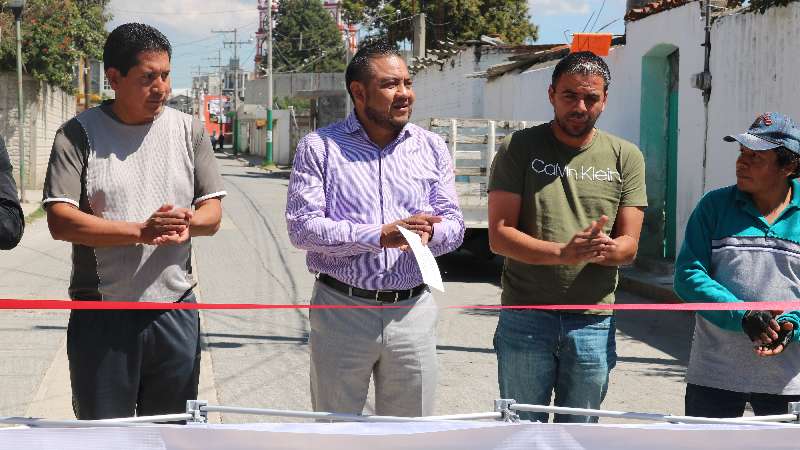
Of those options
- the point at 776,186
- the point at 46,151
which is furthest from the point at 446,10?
the point at 776,186

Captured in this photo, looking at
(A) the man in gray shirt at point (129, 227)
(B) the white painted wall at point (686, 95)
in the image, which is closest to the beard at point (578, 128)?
(A) the man in gray shirt at point (129, 227)

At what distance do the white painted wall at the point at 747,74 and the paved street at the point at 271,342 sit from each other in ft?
6.94

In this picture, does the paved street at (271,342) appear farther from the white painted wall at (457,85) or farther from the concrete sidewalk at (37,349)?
the white painted wall at (457,85)

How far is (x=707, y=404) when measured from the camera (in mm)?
3811

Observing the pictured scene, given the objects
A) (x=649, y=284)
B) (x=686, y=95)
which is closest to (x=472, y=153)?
(x=649, y=284)

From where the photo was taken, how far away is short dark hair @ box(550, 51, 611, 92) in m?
3.84

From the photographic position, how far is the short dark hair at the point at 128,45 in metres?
3.65

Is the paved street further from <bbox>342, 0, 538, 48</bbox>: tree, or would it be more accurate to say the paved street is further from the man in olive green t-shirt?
<bbox>342, 0, 538, 48</bbox>: tree

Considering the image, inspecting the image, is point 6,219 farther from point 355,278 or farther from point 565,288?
point 565,288

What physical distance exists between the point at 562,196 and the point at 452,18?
1567 inches

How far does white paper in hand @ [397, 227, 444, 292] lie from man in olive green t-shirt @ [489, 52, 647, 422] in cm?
40

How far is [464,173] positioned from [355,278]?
10.0 m

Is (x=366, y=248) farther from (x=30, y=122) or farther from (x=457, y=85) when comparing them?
(x=457, y=85)

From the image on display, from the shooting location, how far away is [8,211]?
10.9 ft
